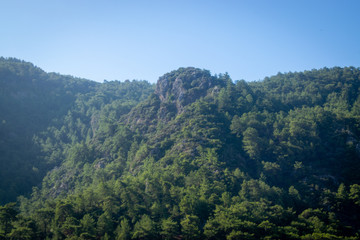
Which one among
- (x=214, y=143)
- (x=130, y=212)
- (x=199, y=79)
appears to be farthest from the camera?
(x=199, y=79)

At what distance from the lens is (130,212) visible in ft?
184

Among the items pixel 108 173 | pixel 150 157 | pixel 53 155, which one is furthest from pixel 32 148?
pixel 150 157

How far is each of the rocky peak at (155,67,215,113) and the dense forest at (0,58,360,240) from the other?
66 centimetres

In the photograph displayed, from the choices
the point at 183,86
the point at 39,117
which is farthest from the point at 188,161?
the point at 39,117

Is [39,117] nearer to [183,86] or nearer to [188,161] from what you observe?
[183,86]

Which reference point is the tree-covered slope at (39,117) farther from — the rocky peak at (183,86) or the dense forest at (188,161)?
the rocky peak at (183,86)

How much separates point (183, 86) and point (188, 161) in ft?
172

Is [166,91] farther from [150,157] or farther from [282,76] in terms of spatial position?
[282,76]

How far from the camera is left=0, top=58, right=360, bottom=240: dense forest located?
52.2 meters

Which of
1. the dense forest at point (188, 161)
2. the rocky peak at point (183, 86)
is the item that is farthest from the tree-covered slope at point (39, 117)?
the rocky peak at point (183, 86)

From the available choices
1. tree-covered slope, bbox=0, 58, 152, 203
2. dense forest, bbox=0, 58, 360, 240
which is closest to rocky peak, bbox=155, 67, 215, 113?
dense forest, bbox=0, 58, 360, 240

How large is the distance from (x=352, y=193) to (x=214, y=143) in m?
37.5

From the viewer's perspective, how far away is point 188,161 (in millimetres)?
73562

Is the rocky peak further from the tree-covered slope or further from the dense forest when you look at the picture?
the tree-covered slope
